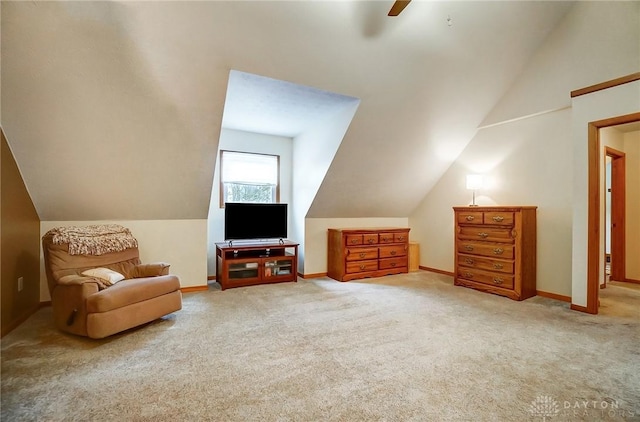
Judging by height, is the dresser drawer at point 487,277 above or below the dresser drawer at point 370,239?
below

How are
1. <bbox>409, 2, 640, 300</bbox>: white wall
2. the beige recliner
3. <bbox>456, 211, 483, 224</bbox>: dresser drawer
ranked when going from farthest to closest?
<bbox>456, 211, 483, 224</bbox>: dresser drawer, <bbox>409, 2, 640, 300</bbox>: white wall, the beige recliner

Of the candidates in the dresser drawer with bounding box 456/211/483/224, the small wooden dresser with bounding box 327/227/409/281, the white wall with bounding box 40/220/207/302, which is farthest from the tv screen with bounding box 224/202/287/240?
the dresser drawer with bounding box 456/211/483/224

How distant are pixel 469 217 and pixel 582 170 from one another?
1.32 metres

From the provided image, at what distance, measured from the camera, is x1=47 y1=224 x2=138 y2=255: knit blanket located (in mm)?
2875

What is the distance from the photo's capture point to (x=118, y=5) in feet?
7.02

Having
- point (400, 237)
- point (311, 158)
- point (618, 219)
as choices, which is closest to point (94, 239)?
point (311, 158)

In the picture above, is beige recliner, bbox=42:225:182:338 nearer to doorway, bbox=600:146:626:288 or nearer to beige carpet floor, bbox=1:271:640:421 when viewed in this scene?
beige carpet floor, bbox=1:271:640:421

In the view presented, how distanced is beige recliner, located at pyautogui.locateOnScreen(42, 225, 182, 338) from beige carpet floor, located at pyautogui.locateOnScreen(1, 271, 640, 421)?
141 mm

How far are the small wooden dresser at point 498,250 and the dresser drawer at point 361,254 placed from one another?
1285 mm

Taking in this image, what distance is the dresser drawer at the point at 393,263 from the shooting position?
4.92 metres

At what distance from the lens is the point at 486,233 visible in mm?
3926

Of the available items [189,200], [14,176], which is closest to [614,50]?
[189,200]

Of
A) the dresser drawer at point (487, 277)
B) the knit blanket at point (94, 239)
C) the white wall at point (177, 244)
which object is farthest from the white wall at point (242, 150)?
the dresser drawer at point (487, 277)

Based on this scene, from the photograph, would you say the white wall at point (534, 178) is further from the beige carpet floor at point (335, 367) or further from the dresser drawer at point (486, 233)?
the beige carpet floor at point (335, 367)
